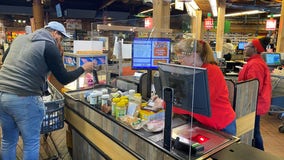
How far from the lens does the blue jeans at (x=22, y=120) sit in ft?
6.39

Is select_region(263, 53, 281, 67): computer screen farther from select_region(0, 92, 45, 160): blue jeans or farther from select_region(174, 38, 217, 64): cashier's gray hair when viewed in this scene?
select_region(0, 92, 45, 160): blue jeans

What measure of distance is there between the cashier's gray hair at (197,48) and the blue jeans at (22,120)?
4.33 ft

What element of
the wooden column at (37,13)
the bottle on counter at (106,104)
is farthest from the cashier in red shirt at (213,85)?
the wooden column at (37,13)

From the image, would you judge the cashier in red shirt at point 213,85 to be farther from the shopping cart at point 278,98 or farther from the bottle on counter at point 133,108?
the shopping cart at point 278,98

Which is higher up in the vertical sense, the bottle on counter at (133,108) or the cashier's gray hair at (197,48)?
the cashier's gray hair at (197,48)

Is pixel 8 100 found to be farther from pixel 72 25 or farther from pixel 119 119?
pixel 72 25

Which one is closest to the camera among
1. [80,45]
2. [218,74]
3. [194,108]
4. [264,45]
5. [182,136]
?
[194,108]

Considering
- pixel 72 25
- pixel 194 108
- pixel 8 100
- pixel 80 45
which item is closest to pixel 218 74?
pixel 194 108

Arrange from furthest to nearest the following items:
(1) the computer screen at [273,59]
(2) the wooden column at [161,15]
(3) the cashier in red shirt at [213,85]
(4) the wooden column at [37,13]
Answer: (4) the wooden column at [37,13], (1) the computer screen at [273,59], (2) the wooden column at [161,15], (3) the cashier in red shirt at [213,85]

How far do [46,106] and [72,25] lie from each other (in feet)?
38.9

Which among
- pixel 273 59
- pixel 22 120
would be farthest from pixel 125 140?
pixel 273 59

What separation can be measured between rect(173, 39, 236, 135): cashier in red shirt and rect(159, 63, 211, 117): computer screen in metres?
0.26

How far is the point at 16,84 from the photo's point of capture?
6.38 ft

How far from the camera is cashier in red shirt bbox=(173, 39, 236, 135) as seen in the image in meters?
1.58
